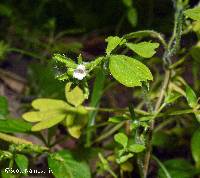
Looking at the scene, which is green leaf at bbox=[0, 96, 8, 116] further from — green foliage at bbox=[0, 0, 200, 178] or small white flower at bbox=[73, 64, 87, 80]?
small white flower at bbox=[73, 64, 87, 80]

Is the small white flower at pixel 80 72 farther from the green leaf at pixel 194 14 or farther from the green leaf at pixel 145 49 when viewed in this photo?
the green leaf at pixel 194 14

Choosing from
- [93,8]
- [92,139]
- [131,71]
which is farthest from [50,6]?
[131,71]

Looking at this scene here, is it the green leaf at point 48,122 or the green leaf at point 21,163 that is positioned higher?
the green leaf at point 48,122

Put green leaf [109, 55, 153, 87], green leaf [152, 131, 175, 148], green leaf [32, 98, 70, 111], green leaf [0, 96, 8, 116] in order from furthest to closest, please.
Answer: green leaf [152, 131, 175, 148]
green leaf [32, 98, 70, 111]
green leaf [0, 96, 8, 116]
green leaf [109, 55, 153, 87]

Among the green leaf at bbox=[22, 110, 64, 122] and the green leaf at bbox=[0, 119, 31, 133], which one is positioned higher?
the green leaf at bbox=[22, 110, 64, 122]

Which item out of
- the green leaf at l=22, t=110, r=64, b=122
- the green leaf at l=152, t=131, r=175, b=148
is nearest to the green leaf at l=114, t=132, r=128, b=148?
the green leaf at l=22, t=110, r=64, b=122

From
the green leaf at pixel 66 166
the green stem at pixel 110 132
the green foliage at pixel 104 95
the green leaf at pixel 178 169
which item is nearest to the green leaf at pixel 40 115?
the green foliage at pixel 104 95

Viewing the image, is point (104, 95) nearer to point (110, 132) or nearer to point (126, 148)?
point (110, 132)

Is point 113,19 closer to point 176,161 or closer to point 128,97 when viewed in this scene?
point 128,97
